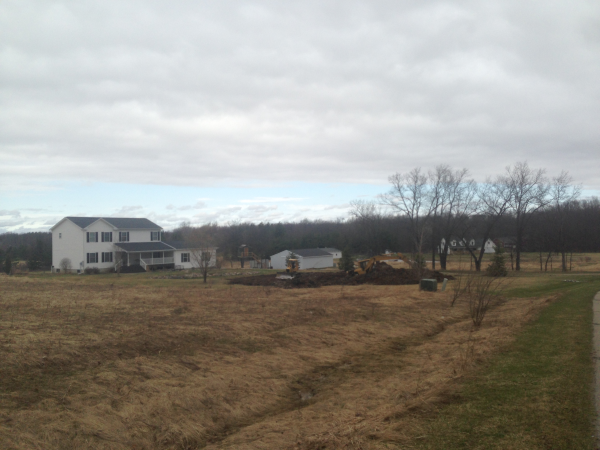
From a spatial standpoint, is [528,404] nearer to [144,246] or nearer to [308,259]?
[144,246]

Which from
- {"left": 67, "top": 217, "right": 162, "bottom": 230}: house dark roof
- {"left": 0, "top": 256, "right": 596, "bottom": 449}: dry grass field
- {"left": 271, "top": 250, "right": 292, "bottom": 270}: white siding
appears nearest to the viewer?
{"left": 0, "top": 256, "right": 596, "bottom": 449}: dry grass field

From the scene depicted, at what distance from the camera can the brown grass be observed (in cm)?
723

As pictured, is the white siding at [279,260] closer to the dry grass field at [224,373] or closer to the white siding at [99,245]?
the white siding at [99,245]

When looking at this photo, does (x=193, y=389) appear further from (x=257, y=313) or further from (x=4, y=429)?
(x=257, y=313)

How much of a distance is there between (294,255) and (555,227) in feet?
106

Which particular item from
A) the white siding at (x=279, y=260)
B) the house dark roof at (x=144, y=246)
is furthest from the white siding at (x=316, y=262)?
the house dark roof at (x=144, y=246)

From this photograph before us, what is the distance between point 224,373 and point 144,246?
47.4 m

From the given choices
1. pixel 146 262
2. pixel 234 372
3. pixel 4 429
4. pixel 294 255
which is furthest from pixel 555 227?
pixel 4 429

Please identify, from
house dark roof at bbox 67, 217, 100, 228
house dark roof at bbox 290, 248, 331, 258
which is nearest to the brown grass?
house dark roof at bbox 67, 217, 100, 228

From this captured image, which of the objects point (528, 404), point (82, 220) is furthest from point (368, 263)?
point (82, 220)

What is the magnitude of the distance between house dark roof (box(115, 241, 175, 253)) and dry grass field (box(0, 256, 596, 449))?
34.9m

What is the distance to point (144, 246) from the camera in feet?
179

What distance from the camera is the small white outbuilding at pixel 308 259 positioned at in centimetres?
6191

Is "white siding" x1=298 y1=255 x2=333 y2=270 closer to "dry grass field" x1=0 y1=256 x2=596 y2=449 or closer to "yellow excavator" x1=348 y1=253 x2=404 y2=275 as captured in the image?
"yellow excavator" x1=348 y1=253 x2=404 y2=275
